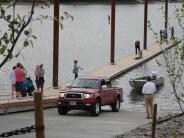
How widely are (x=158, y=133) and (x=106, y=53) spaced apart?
6058cm

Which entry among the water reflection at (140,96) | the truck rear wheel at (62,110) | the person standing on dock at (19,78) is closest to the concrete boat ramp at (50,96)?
the person standing on dock at (19,78)

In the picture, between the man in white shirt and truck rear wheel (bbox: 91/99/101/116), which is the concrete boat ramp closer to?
the man in white shirt

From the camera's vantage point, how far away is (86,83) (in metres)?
26.6

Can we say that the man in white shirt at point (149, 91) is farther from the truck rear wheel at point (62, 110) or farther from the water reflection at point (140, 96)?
the water reflection at point (140, 96)

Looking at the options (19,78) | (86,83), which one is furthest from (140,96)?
(86,83)

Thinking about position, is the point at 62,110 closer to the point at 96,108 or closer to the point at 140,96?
the point at 96,108

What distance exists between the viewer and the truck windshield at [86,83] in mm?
26359

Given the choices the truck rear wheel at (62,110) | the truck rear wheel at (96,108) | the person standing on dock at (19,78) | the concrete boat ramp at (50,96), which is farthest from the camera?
the person standing on dock at (19,78)

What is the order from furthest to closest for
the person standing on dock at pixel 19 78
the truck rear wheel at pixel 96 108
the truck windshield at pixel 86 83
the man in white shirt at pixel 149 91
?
the person standing on dock at pixel 19 78 < the truck windshield at pixel 86 83 < the truck rear wheel at pixel 96 108 < the man in white shirt at pixel 149 91

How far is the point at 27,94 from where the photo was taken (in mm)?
29406

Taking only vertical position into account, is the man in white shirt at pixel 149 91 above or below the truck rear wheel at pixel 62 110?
above

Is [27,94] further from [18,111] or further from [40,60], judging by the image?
[40,60]

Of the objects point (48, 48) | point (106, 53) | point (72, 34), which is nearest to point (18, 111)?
point (106, 53)

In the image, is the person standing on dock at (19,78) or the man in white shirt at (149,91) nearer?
the man in white shirt at (149,91)
